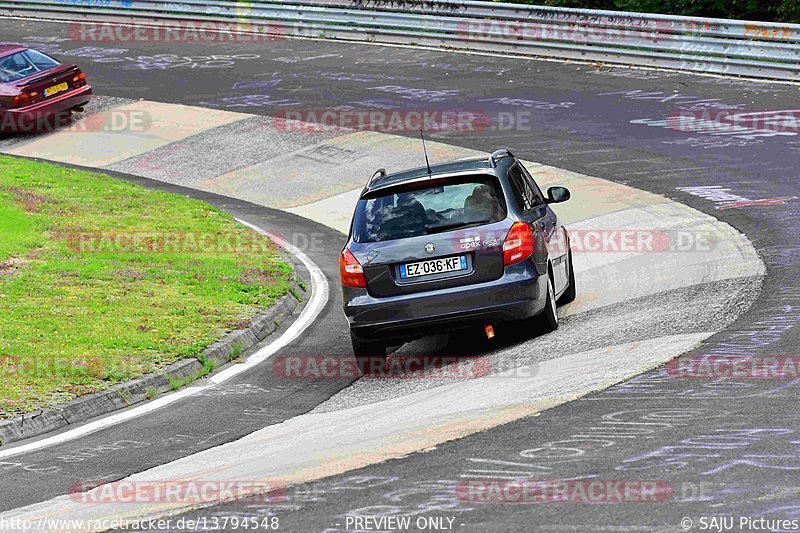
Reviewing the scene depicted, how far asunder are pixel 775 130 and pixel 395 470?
14266 millimetres

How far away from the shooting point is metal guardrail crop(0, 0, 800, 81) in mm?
23906

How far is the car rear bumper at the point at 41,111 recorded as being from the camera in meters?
25.5

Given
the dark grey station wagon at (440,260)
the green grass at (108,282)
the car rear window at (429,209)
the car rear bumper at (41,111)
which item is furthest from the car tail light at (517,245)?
the car rear bumper at (41,111)

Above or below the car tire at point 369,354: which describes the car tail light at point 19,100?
below

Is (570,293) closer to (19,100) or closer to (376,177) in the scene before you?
(376,177)

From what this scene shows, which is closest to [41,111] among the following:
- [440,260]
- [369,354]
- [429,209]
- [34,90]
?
[34,90]

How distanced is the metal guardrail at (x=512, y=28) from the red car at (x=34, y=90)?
7.98 meters

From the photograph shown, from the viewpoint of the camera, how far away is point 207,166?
75.7 feet

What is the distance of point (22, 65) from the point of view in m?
25.9

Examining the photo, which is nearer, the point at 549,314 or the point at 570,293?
the point at 549,314

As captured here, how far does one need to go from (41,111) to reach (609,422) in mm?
20094

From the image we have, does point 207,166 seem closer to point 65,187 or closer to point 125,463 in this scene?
point 65,187

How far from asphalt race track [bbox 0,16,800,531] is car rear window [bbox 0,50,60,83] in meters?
6.37

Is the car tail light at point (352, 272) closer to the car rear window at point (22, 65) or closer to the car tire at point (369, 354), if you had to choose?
the car tire at point (369, 354)
